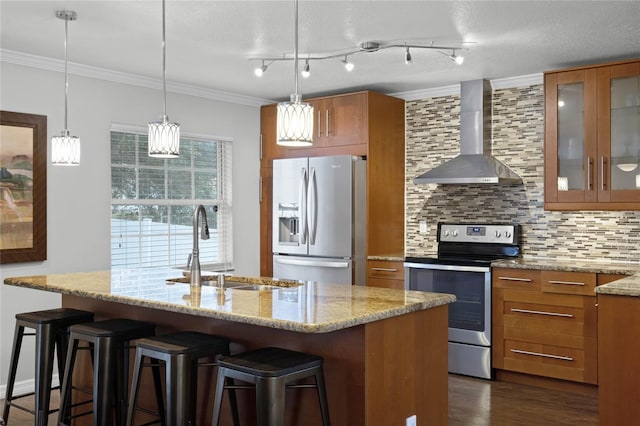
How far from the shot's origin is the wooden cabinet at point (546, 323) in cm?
452

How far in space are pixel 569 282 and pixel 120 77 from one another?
373 cm

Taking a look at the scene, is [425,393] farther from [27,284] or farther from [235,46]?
[235,46]

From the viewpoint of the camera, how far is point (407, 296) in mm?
2990

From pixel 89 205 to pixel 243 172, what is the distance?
166 centimetres

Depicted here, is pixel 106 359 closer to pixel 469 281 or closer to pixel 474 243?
pixel 469 281

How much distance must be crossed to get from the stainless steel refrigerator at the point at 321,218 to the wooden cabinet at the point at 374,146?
0.40 feet

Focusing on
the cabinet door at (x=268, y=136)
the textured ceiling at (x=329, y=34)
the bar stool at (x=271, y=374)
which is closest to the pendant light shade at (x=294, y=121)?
the bar stool at (x=271, y=374)

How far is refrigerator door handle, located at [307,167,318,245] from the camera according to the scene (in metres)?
5.72

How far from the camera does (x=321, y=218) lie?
5.70 metres

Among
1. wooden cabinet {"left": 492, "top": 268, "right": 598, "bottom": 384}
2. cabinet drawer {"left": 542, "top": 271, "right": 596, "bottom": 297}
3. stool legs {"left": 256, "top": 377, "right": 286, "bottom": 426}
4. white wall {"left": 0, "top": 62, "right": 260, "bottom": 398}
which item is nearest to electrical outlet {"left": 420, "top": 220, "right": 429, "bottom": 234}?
wooden cabinet {"left": 492, "top": 268, "right": 598, "bottom": 384}

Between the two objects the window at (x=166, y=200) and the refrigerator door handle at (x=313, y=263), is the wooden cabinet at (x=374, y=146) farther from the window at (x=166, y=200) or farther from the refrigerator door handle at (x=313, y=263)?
the window at (x=166, y=200)

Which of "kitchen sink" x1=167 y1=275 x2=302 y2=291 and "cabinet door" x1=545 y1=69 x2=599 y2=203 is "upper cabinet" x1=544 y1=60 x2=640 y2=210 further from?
"kitchen sink" x1=167 y1=275 x2=302 y2=291

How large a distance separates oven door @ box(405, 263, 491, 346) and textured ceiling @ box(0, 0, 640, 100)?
1561 millimetres

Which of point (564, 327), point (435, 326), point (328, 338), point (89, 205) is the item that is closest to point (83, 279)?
point (89, 205)
